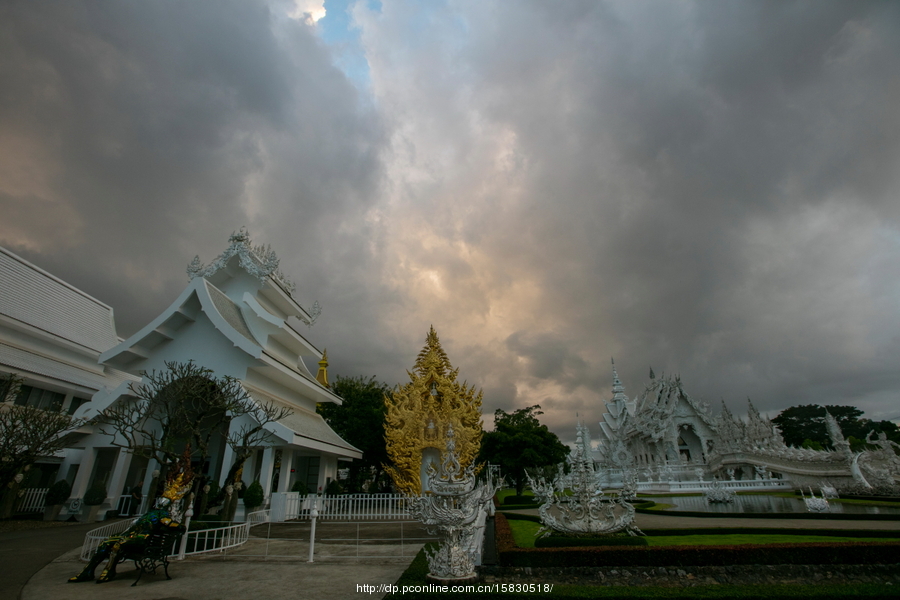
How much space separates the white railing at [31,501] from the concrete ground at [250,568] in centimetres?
541

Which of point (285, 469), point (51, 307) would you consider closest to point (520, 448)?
point (285, 469)

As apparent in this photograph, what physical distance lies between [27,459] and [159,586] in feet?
31.9

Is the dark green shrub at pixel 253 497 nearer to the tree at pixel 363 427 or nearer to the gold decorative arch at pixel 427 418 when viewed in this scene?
the gold decorative arch at pixel 427 418

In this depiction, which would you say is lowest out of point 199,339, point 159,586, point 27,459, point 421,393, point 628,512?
point 159,586

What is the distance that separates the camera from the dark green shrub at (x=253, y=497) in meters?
13.4

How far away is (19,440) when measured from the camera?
1297 centimetres

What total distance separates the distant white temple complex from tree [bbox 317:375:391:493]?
15.0m

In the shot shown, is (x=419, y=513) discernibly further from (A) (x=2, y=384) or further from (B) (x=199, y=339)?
(A) (x=2, y=384)

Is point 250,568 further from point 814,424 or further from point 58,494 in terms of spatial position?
point 814,424

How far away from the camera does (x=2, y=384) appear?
1585 cm

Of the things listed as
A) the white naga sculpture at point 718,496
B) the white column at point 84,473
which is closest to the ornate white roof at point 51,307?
the white column at point 84,473

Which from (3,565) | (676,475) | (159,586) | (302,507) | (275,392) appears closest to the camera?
(159,586)

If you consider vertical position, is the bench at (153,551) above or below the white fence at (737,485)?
below

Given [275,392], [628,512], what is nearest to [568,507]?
[628,512]
